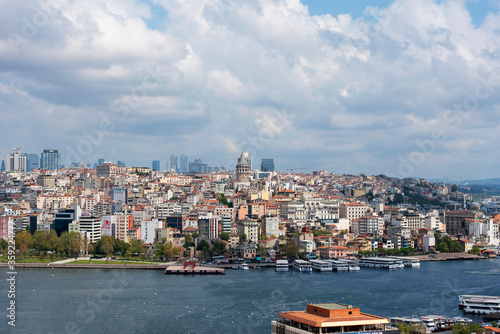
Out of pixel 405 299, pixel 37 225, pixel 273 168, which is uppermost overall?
pixel 273 168

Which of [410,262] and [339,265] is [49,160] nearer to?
[339,265]

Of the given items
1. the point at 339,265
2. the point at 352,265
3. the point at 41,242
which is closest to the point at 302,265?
the point at 339,265

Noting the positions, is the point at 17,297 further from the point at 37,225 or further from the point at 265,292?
the point at 37,225

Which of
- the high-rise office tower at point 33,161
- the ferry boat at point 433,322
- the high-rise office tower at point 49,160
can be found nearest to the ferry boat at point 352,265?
the ferry boat at point 433,322

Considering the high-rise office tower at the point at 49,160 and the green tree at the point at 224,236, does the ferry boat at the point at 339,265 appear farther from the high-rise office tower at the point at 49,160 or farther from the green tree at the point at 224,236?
the high-rise office tower at the point at 49,160

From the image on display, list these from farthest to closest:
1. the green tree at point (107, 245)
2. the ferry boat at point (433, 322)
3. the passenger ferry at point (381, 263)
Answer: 1. the passenger ferry at point (381, 263)
2. the green tree at point (107, 245)
3. the ferry boat at point (433, 322)

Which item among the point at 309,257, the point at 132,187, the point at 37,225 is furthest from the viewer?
the point at 132,187

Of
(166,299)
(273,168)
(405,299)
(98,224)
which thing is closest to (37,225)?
(98,224)
